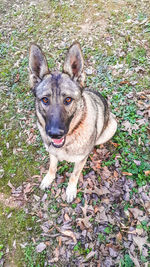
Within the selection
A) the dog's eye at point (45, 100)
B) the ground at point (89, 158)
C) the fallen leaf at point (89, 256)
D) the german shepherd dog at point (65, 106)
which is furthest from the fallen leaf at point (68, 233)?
the dog's eye at point (45, 100)

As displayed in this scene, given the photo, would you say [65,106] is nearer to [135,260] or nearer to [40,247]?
[40,247]

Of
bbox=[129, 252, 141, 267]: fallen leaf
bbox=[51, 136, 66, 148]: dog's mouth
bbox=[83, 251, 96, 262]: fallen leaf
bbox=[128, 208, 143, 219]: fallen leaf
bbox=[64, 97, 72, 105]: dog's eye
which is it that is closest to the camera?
bbox=[64, 97, 72, 105]: dog's eye

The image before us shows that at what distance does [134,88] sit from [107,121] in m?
1.80

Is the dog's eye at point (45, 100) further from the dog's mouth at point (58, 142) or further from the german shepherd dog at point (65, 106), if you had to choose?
the dog's mouth at point (58, 142)

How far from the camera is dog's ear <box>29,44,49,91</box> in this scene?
→ 2566 mm

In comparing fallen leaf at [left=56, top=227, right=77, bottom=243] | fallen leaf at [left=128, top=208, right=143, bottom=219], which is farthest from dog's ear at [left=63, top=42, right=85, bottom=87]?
fallen leaf at [left=56, top=227, right=77, bottom=243]

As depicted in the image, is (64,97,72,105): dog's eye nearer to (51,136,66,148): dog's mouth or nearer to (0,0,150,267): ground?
(51,136,66,148): dog's mouth

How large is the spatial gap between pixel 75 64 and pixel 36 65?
24.7 inches

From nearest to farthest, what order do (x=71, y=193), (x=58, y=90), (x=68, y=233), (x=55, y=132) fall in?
(x=55, y=132)
(x=58, y=90)
(x=68, y=233)
(x=71, y=193)

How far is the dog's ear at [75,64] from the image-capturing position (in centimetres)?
249

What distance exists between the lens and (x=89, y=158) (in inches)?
169

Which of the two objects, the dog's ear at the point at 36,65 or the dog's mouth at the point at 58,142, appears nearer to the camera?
the dog's ear at the point at 36,65

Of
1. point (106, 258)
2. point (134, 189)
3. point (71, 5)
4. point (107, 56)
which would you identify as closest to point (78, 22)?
point (71, 5)

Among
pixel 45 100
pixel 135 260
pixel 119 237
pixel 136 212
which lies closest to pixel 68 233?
pixel 119 237
